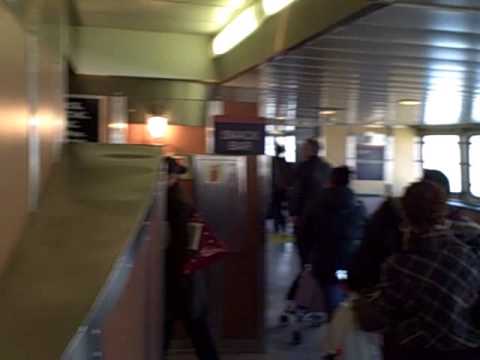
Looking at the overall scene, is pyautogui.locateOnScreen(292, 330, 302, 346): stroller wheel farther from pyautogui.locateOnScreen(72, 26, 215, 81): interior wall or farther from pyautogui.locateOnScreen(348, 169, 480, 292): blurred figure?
pyautogui.locateOnScreen(72, 26, 215, 81): interior wall

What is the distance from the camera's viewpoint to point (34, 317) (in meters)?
1.05

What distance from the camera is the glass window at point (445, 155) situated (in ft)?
38.9

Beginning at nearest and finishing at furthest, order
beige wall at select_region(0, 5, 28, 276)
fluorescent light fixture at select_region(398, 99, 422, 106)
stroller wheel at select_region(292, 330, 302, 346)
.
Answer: beige wall at select_region(0, 5, 28, 276), stroller wheel at select_region(292, 330, 302, 346), fluorescent light fixture at select_region(398, 99, 422, 106)

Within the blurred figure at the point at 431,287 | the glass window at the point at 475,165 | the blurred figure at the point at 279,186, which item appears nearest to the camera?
the blurred figure at the point at 431,287

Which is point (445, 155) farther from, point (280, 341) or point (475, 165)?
point (280, 341)

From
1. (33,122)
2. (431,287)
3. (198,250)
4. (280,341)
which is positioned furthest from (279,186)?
(33,122)

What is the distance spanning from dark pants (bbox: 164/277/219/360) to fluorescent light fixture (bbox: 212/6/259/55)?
178 centimetres

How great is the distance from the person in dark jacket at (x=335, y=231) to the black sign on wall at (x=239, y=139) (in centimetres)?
67

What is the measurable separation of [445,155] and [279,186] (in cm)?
373

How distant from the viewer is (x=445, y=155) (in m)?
12.4

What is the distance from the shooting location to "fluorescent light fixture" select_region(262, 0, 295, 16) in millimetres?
3751

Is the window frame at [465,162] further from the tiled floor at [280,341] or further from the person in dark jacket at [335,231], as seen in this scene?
the person in dark jacket at [335,231]

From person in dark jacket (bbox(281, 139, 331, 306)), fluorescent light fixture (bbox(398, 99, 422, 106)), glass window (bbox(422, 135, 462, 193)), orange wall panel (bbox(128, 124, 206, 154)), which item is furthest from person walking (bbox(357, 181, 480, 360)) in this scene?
glass window (bbox(422, 135, 462, 193))

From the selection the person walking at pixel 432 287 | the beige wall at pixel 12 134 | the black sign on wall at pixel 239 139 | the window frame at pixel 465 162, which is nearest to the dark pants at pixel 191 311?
the black sign on wall at pixel 239 139
